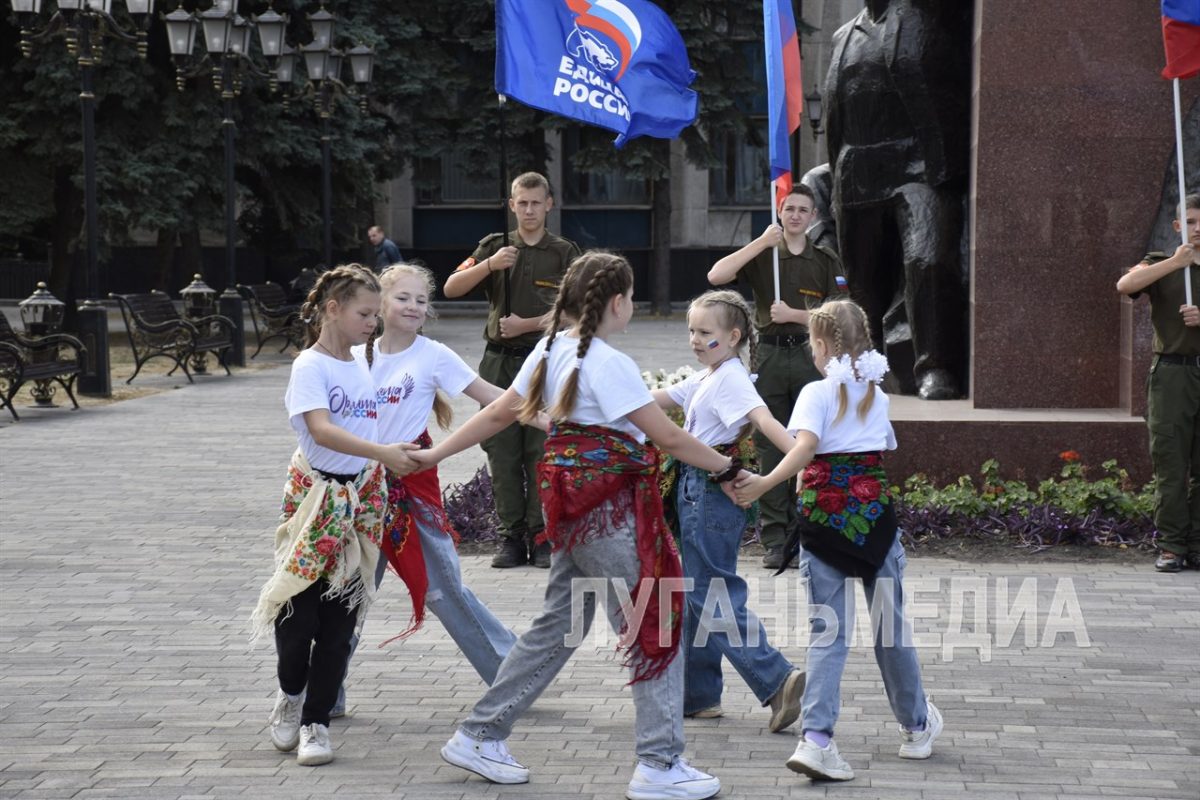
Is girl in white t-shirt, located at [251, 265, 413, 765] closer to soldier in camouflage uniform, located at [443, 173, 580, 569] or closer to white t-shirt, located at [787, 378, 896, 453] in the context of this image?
white t-shirt, located at [787, 378, 896, 453]

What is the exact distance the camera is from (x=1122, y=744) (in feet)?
17.4

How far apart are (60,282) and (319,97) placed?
17.6 ft

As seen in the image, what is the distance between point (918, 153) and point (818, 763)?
608 centimetres

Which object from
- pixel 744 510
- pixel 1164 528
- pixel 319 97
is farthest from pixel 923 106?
pixel 319 97

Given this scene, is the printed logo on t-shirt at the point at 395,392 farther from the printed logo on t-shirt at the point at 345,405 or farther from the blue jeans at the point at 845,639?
the blue jeans at the point at 845,639

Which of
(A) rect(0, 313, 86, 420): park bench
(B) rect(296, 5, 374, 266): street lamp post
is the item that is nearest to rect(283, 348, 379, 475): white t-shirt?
(A) rect(0, 313, 86, 420): park bench

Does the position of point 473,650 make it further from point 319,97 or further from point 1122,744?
point 319,97

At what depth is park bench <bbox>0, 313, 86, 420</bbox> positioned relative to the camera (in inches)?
607

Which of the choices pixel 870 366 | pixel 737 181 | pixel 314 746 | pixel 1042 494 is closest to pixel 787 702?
pixel 870 366

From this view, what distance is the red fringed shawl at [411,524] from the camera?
18.1 ft

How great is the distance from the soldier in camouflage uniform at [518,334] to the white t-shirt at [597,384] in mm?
3377

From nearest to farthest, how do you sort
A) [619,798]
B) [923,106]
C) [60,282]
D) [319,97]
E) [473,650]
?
[619,798], [473,650], [923,106], [319,97], [60,282]

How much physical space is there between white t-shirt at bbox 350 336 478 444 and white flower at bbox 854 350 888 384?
1352mm

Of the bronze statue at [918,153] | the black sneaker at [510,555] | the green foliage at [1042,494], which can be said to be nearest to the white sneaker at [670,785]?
the black sneaker at [510,555]
